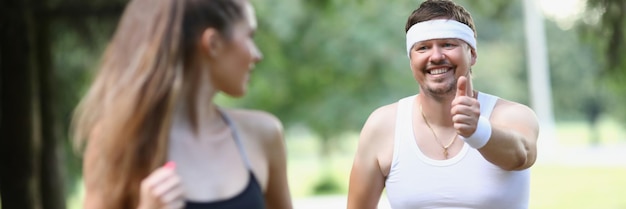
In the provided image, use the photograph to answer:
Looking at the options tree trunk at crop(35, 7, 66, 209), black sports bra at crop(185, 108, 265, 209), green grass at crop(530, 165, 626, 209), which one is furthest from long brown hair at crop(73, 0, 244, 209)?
green grass at crop(530, 165, 626, 209)

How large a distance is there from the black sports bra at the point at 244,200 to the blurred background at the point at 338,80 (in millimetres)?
5213

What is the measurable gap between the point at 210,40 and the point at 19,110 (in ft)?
21.7

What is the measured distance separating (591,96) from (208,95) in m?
31.4

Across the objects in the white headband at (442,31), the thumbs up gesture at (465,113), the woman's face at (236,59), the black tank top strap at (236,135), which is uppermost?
the white headband at (442,31)

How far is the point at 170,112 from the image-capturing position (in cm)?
240

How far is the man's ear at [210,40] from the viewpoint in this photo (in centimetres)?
241

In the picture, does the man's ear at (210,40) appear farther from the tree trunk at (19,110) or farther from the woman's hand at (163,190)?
the tree trunk at (19,110)

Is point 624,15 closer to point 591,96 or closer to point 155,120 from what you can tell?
point 155,120

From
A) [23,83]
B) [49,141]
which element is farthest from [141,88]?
[49,141]

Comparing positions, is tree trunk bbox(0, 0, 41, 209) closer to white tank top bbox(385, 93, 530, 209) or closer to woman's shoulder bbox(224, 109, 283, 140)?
white tank top bbox(385, 93, 530, 209)

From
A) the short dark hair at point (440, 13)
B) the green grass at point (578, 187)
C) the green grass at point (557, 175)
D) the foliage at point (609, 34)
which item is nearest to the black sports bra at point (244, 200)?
the short dark hair at point (440, 13)

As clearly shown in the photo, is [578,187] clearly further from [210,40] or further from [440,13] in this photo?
[210,40]

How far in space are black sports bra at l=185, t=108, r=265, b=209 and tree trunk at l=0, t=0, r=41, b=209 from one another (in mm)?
6291

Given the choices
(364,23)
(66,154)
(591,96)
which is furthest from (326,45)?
(591,96)
